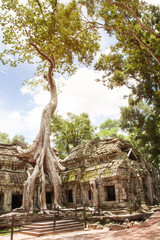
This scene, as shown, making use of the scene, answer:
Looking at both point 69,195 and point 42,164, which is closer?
point 42,164

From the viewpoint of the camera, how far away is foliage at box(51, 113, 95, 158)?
29.0m

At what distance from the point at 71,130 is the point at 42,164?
1496 centimetres

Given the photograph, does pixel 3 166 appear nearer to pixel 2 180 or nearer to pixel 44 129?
pixel 2 180

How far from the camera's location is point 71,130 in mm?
29016

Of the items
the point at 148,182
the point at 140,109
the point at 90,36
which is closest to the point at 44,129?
the point at 90,36

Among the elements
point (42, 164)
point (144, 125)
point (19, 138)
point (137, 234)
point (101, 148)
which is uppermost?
point (19, 138)

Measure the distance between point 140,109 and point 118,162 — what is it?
1223 centimetres

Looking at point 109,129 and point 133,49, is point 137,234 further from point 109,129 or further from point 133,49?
point 109,129

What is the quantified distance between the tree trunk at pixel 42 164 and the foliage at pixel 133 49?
5.47 metres

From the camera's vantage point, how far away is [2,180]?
44.8 feet

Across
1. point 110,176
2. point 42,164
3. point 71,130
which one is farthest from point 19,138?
point 110,176

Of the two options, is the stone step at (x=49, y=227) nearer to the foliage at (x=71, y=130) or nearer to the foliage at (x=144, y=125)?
the foliage at (x=144, y=125)

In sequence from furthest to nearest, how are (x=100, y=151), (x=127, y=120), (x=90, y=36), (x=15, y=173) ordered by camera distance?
1. (x=127, y=120)
2. (x=100, y=151)
3. (x=15, y=173)
4. (x=90, y=36)

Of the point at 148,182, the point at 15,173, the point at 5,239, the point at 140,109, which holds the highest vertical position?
the point at 140,109
